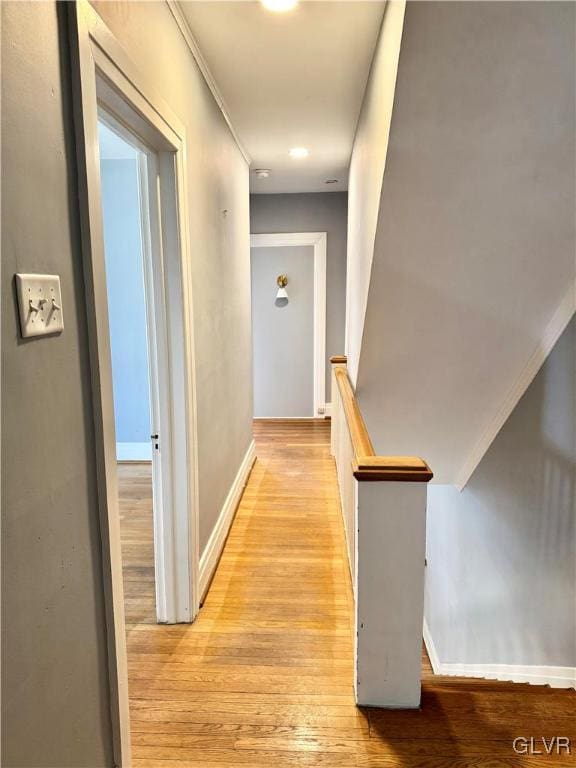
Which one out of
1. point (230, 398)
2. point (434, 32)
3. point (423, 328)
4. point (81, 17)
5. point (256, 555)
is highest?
point (434, 32)

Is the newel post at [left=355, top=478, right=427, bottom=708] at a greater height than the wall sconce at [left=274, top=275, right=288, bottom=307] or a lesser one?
lesser

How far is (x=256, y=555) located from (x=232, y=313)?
151 cm

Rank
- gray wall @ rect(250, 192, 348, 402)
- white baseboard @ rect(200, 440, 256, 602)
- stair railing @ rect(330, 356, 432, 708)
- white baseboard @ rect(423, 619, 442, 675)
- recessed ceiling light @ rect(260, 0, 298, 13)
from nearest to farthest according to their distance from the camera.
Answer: stair railing @ rect(330, 356, 432, 708) → recessed ceiling light @ rect(260, 0, 298, 13) → white baseboard @ rect(200, 440, 256, 602) → white baseboard @ rect(423, 619, 442, 675) → gray wall @ rect(250, 192, 348, 402)

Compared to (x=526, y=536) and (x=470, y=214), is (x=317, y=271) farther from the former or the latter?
(x=470, y=214)

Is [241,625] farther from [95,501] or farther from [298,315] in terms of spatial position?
[298,315]

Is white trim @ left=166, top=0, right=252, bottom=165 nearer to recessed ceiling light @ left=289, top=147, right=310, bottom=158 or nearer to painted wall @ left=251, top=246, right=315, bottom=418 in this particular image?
recessed ceiling light @ left=289, top=147, right=310, bottom=158

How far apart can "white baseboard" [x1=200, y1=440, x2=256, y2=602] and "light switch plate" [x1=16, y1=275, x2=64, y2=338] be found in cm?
166

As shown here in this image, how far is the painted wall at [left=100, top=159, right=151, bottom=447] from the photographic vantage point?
160 inches

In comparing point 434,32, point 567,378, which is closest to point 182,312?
point 434,32

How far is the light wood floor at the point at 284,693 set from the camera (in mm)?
1465

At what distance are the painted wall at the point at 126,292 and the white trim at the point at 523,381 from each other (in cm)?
260

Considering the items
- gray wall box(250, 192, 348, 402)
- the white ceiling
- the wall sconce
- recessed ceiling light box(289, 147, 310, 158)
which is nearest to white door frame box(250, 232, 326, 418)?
gray wall box(250, 192, 348, 402)

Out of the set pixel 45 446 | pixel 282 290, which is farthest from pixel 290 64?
pixel 282 290

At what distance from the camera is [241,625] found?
2.11m
